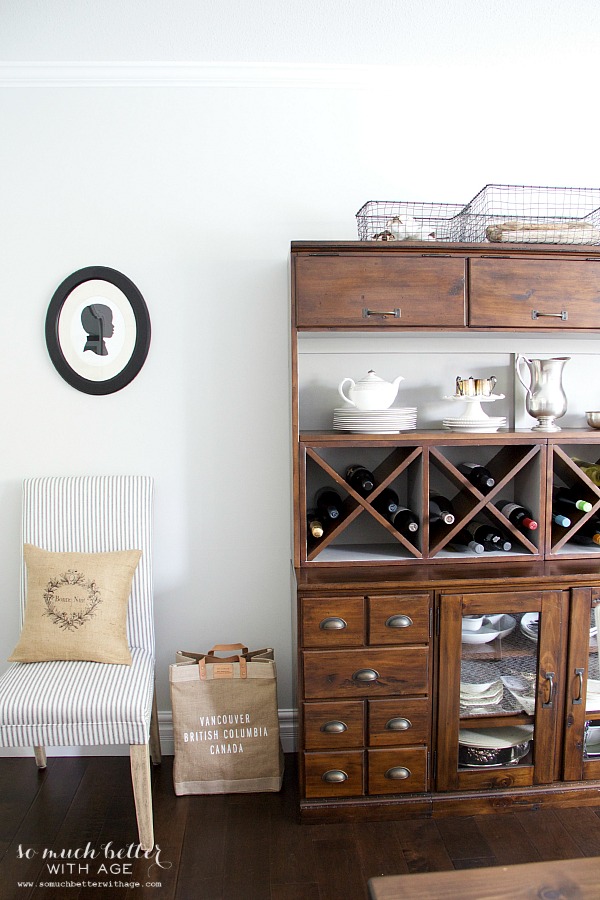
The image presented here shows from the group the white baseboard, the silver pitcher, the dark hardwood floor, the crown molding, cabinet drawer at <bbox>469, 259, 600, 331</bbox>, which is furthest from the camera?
the white baseboard

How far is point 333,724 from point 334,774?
0.57 feet

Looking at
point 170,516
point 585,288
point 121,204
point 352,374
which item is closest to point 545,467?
point 585,288

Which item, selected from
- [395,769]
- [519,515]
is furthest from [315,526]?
[395,769]

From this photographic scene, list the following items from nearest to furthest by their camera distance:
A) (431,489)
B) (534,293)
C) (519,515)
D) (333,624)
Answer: (333,624)
(534,293)
(519,515)
(431,489)

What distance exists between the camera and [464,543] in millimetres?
2355

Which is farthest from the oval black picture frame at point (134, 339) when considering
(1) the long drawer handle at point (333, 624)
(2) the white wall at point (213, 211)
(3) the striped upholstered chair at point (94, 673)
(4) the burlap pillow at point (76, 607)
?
(1) the long drawer handle at point (333, 624)

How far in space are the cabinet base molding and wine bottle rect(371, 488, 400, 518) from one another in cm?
95

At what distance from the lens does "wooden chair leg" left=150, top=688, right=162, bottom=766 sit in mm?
2387

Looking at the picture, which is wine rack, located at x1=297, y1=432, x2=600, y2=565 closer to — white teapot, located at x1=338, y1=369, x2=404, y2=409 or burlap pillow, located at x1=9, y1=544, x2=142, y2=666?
white teapot, located at x1=338, y1=369, x2=404, y2=409

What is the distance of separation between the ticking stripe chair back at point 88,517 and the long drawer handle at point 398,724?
910mm

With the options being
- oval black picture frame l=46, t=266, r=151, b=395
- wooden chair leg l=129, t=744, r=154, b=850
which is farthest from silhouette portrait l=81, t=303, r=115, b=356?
wooden chair leg l=129, t=744, r=154, b=850

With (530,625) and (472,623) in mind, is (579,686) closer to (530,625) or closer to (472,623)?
(530,625)

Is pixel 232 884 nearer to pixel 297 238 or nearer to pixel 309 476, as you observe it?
pixel 309 476

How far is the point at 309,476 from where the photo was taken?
2455 mm
